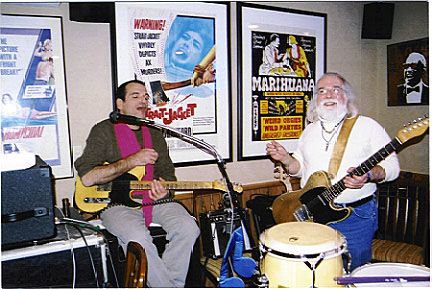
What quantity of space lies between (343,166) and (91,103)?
1.75 meters

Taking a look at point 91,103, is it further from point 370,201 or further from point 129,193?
point 370,201

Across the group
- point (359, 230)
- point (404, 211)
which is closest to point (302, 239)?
point (359, 230)

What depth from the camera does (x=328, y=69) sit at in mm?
3547

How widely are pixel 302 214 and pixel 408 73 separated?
1951 millimetres

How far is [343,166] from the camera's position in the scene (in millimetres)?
2164

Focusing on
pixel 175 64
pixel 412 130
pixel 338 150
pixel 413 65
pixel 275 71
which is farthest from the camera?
pixel 413 65

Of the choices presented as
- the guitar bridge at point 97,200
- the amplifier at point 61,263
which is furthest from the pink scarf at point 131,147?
the amplifier at point 61,263

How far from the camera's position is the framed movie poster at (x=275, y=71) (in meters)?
3.11

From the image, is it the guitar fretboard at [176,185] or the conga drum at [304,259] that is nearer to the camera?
the conga drum at [304,259]

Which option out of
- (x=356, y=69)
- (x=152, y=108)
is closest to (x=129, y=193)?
(x=152, y=108)

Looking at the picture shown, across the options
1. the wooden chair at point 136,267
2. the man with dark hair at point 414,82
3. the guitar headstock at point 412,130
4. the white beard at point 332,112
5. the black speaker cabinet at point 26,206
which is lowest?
the wooden chair at point 136,267

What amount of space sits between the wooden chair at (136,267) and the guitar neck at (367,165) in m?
1.28

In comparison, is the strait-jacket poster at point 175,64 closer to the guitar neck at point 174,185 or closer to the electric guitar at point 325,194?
the guitar neck at point 174,185

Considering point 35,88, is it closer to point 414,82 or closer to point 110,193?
point 110,193
